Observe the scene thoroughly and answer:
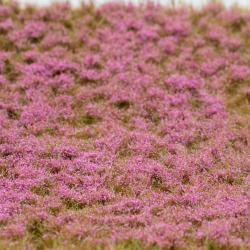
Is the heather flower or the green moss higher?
the heather flower

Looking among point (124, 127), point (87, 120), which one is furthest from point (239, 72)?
point (87, 120)

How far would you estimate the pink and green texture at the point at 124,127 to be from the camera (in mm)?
11633

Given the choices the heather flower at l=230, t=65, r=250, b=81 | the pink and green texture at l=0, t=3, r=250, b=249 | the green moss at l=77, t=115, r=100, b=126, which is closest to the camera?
the pink and green texture at l=0, t=3, r=250, b=249

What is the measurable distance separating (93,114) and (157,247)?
19.2 feet

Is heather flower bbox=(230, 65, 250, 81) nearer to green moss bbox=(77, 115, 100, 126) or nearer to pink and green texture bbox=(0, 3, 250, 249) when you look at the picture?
pink and green texture bbox=(0, 3, 250, 249)

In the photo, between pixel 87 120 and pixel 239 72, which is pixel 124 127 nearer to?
pixel 87 120

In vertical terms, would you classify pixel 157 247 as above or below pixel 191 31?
below

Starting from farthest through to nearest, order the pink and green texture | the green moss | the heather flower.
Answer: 1. the heather flower
2. the green moss
3. the pink and green texture

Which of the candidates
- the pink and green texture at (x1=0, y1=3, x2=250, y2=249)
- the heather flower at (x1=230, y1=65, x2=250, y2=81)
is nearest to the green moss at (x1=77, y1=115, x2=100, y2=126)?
the pink and green texture at (x1=0, y1=3, x2=250, y2=249)

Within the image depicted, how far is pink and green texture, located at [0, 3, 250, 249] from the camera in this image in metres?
11.6

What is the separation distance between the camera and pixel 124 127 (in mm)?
15727

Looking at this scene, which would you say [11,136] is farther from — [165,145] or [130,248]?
[130,248]

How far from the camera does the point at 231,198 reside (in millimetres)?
12586

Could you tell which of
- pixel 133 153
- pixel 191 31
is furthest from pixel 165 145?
pixel 191 31
